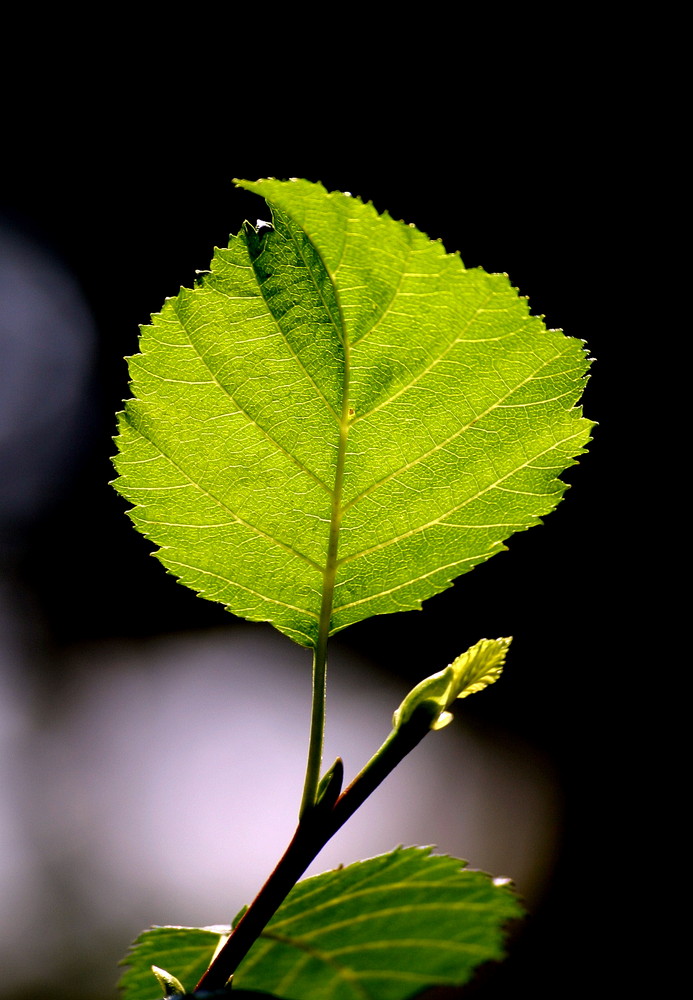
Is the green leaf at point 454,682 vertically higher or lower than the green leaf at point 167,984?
higher

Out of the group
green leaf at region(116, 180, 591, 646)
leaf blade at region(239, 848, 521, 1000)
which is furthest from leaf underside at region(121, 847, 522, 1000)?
green leaf at region(116, 180, 591, 646)

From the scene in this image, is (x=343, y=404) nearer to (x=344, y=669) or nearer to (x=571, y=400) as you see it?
(x=571, y=400)

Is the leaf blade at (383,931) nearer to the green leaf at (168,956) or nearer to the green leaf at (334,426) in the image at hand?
the green leaf at (168,956)

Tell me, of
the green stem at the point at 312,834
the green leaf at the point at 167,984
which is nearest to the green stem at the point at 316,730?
the green stem at the point at 312,834

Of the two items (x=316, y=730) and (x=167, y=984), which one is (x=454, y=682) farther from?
(x=167, y=984)

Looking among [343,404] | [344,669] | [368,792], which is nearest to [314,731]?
[368,792]
